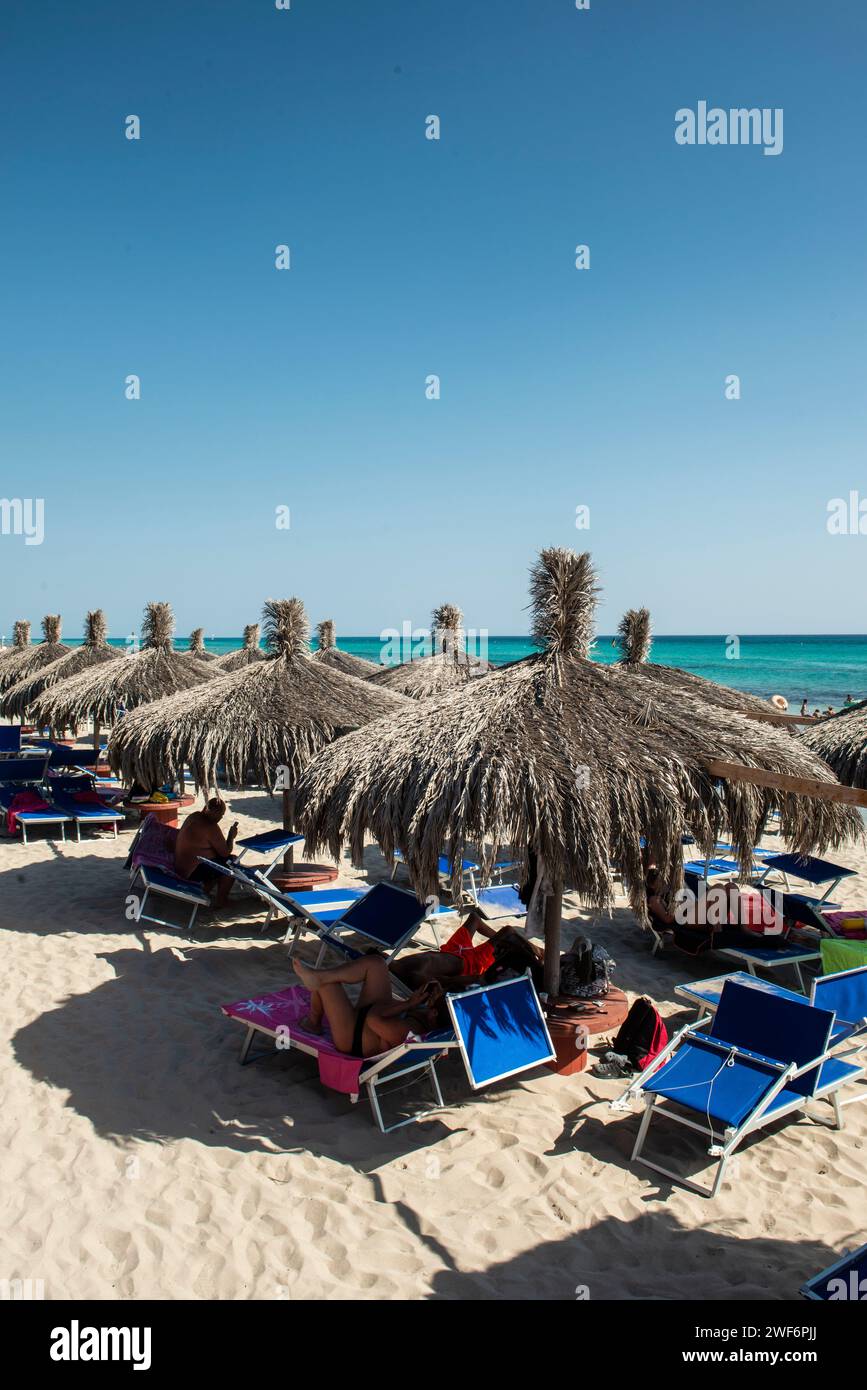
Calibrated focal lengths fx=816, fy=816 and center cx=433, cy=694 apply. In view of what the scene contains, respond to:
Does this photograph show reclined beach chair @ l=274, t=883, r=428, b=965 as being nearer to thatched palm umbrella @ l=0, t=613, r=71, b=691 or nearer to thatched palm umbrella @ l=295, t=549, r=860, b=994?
thatched palm umbrella @ l=295, t=549, r=860, b=994

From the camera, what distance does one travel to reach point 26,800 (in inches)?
436

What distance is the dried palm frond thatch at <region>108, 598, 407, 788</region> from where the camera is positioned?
795 cm

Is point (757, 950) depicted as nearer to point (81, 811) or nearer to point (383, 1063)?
point (383, 1063)

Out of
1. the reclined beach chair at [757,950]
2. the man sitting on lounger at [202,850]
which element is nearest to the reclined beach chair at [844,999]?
the reclined beach chair at [757,950]

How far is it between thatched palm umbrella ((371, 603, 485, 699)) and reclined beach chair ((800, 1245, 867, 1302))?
10204 millimetres

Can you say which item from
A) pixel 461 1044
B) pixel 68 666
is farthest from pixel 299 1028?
pixel 68 666

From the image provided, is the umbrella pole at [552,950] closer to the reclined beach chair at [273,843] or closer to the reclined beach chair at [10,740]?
the reclined beach chair at [273,843]

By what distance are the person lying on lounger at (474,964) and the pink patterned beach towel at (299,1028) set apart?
78 cm

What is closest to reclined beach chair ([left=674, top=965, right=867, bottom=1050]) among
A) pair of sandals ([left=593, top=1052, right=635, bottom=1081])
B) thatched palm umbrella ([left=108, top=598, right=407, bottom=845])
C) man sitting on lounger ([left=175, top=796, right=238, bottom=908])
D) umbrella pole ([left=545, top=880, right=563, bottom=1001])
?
pair of sandals ([left=593, top=1052, right=635, bottom=1081])

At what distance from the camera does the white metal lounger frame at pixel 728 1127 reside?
4.03 meters
